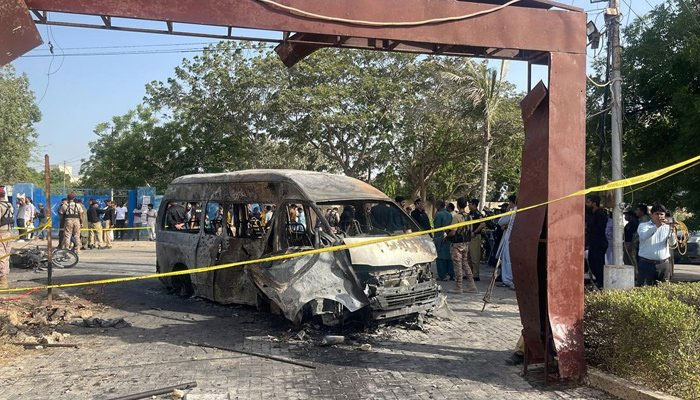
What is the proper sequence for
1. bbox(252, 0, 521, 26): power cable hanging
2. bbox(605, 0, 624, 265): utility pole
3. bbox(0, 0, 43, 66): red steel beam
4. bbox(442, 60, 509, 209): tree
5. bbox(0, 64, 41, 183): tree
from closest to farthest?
bbox(0, 0, 43, 66): red steel beam, bbox(252, 0, 521, 26): power cable hanging, bbox(605, 0, 624, 265): utility pole, bbox(442, 60, 509, 209): tree, bbox(0, 64, 41, 183): tree

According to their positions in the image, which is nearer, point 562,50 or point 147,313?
point 562,50

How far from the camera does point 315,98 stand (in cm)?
2422

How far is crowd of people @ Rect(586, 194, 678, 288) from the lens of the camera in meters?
8.27

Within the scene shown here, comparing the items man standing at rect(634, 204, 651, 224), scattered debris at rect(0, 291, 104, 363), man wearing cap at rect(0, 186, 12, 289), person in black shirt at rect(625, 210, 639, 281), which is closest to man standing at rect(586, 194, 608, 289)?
man standing at rect(634, 204, 651, 224)

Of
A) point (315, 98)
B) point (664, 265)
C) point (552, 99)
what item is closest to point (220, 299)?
point (552, 99)

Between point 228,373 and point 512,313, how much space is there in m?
5.01

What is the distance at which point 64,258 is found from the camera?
13992 mm

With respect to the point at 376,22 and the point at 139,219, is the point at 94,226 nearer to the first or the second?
the point at 139,219

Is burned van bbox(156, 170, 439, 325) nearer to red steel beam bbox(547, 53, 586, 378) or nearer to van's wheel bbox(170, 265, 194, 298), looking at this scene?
van's wheel bbox(170, 265, 194, 298)

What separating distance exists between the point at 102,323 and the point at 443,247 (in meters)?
6.78

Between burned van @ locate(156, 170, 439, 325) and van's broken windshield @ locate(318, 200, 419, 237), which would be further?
van's broken windshield @ locate(318, 200, 419, 237)

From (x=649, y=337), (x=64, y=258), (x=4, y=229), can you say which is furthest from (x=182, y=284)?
(x=649, y=337)

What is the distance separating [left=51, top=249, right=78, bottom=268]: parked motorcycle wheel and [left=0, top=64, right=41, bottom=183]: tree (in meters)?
21.8

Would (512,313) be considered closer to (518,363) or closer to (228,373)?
(518,363)
